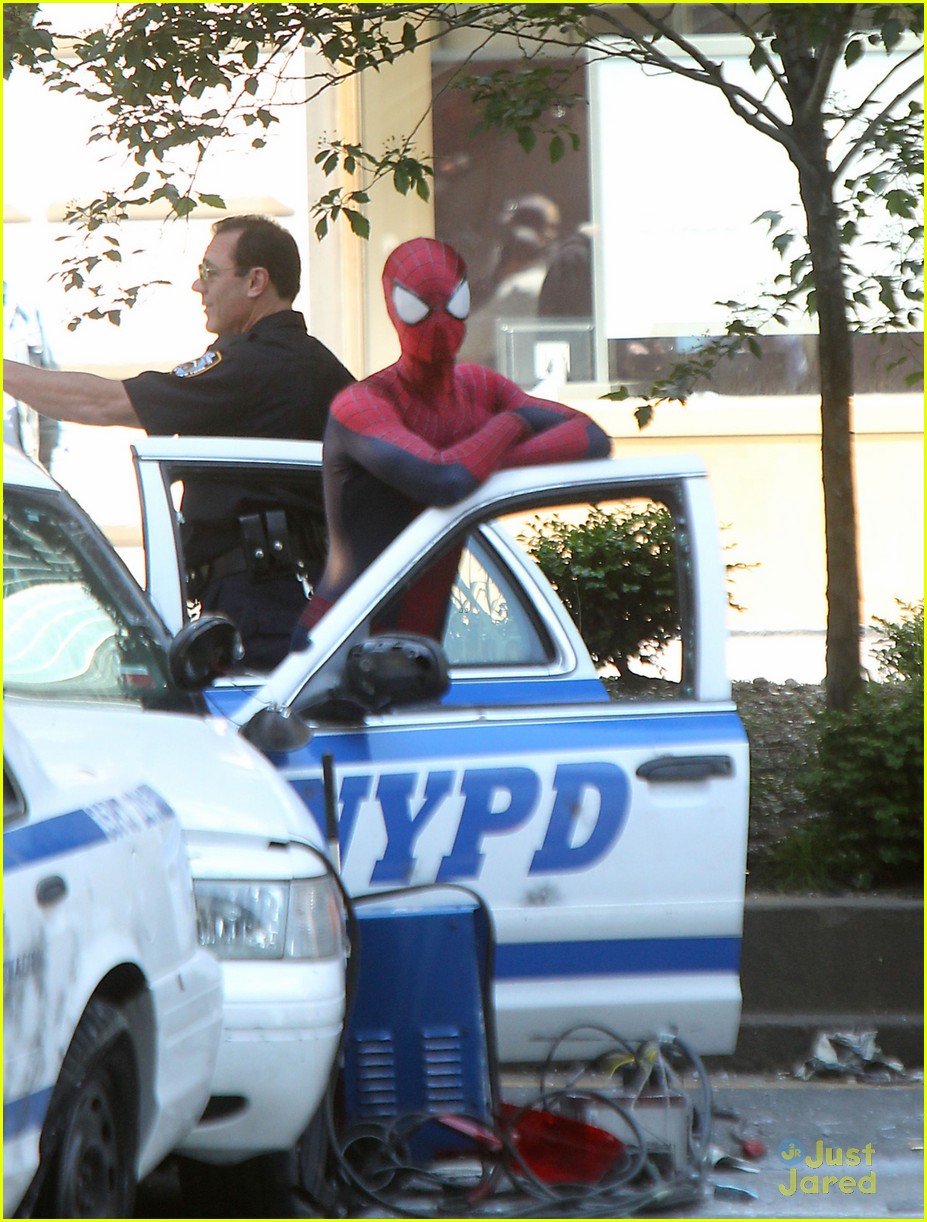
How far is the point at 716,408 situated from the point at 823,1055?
5544 mm

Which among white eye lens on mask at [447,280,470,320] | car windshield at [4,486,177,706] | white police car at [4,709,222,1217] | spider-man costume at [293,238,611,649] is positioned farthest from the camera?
white eye lens on mask at [447,280,470,320]

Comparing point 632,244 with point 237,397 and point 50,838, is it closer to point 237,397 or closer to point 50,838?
point 237,397

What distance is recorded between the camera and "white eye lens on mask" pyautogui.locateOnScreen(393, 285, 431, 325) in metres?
5.33

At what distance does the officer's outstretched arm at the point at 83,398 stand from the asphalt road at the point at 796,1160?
247cm

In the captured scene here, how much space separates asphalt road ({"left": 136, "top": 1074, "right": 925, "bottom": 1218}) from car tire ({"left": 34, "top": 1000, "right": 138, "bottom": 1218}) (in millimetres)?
904

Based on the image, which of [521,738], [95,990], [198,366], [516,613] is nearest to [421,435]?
[516,613]

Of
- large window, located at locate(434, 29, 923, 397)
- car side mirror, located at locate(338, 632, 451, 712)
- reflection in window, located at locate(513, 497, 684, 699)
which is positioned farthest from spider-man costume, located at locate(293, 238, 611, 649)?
large window, located at locate(434, 29, 923, 397)

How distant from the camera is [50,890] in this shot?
256cm

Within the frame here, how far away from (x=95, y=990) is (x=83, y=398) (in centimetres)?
334

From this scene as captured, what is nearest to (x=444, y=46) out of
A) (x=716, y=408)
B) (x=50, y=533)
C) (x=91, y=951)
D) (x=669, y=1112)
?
(x=716, y=408)

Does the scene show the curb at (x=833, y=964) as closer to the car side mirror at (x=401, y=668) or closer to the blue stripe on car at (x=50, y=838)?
the car side mirror at (x=401, y=668)

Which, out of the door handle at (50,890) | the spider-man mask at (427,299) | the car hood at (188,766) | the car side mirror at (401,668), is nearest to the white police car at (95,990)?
the door handle at (50,890)

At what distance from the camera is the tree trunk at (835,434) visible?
659 cm
